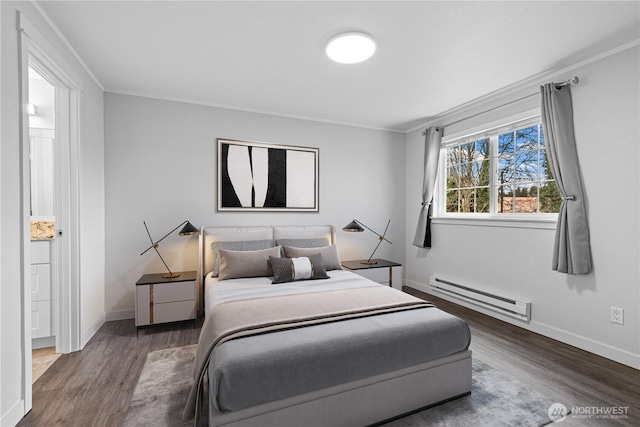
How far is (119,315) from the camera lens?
3344mm

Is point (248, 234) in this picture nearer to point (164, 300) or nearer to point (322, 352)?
point (164, 300)

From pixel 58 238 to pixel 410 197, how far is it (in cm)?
429

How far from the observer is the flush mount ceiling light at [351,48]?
2.23 m

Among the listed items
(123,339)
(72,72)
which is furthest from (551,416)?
(72,72)

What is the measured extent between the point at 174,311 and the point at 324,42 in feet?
→ 9.35

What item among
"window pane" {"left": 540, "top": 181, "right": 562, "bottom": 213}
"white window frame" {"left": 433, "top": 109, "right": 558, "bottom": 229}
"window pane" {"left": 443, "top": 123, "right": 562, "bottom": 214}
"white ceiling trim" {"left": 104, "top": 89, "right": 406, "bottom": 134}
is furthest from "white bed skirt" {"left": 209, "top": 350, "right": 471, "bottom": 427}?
"white ceiling trim" {"left": 104, "top": 89, "right": 406, "bottom": 134}

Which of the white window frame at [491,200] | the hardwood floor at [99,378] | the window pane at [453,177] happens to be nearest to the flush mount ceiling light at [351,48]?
the white window frame at [491,200]

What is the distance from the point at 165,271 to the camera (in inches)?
138

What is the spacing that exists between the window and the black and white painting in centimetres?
194

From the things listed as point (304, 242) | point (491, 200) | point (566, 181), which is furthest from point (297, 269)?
point (566, 181)

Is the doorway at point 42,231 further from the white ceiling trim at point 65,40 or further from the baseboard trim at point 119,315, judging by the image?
the baseboard trim at point 119,315

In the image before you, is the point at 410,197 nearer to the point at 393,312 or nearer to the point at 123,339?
the point at 393,312

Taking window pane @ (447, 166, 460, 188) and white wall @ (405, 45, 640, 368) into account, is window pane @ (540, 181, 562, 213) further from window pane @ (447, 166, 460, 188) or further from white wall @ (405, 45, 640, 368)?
window pane @ (447, 166, 460, 188)

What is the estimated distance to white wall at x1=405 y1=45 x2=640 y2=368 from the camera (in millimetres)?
2367
